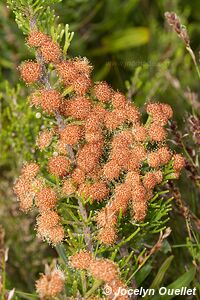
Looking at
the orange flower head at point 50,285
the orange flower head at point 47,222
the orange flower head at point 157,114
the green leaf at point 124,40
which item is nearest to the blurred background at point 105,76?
the green leaf at point 124,40

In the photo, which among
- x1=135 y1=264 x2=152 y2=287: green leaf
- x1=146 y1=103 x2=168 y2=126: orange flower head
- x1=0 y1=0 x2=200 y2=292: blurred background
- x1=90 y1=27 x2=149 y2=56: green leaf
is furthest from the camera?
x1=90 y1=27 x2=149 y2=56: green leaf

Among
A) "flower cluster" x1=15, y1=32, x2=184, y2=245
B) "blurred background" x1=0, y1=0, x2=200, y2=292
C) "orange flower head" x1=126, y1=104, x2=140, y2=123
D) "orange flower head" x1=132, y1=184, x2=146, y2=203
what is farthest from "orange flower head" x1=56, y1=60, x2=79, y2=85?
"blurred background" x1=0, y1=0, x2=200, y2=292

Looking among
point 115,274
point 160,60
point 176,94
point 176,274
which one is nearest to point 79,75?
point 115,274

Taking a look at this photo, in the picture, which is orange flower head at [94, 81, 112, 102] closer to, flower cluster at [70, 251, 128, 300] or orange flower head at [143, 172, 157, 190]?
orange flower head at [143, 172, 157, 190]

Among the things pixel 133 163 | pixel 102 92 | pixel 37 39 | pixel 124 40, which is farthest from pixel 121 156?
pixel 124 40

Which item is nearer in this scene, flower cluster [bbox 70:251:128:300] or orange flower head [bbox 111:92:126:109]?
flower cluster [bbox 70:251:128:300]

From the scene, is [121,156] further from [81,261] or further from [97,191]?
[81,261]

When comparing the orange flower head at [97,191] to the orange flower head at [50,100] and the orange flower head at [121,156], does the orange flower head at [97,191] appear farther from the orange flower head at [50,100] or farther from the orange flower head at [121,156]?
the orange flower head at [50,100]

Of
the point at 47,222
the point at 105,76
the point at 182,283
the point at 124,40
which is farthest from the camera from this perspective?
the point at 124,40

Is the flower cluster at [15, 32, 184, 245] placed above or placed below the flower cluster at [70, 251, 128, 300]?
above
